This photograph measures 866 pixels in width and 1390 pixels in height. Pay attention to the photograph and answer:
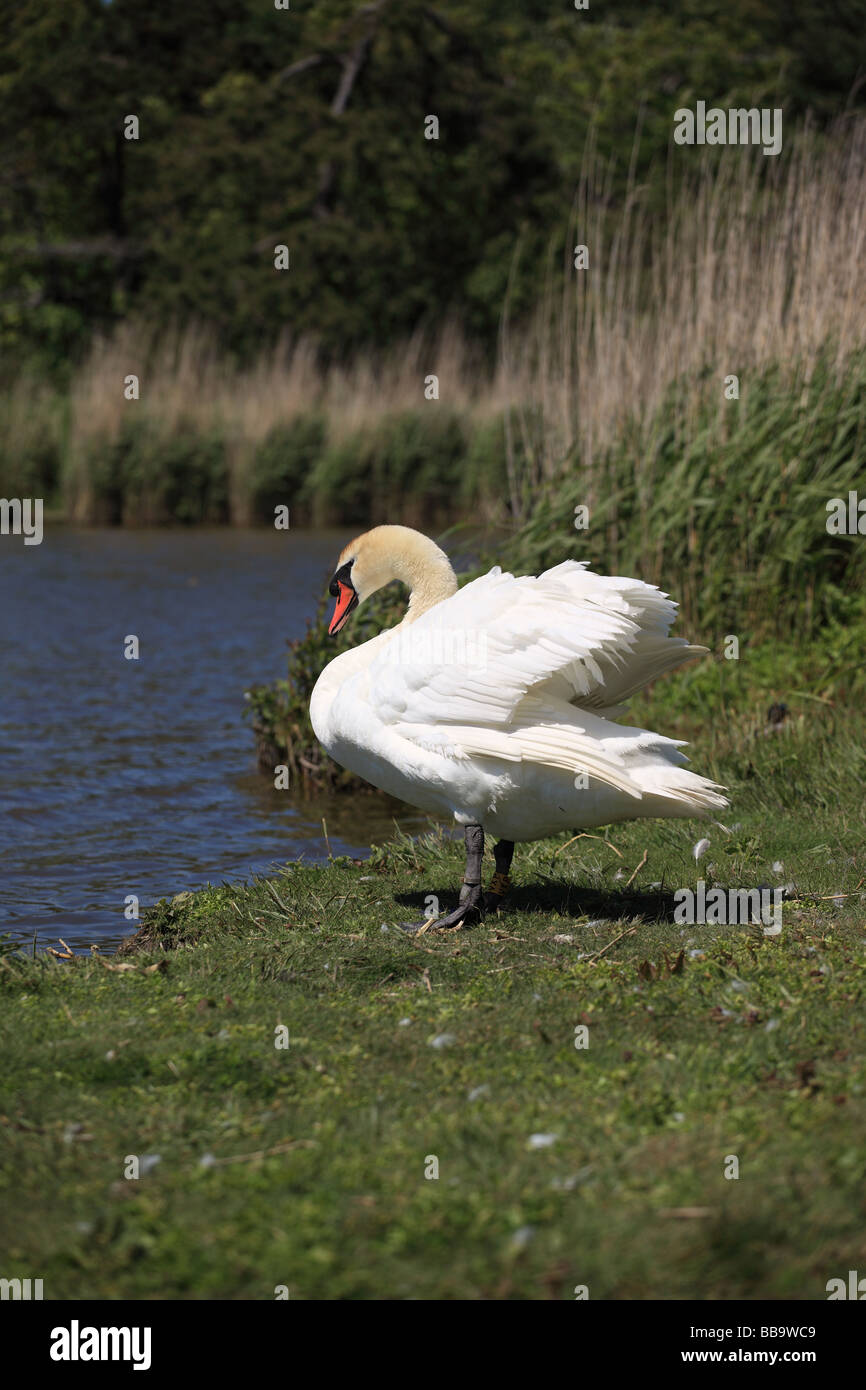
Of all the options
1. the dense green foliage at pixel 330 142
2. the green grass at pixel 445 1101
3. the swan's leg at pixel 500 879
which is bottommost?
the green grass at pixel 445 1101

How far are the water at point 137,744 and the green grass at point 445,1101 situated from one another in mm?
1398

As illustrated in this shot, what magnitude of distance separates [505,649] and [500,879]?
3.56 feet

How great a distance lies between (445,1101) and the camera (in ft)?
13.1

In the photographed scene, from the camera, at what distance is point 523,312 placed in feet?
107

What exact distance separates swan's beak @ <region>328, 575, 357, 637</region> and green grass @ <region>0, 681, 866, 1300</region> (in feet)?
3.73

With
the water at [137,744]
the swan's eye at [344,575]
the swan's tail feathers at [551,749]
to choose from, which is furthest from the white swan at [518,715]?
the water at [137,744]

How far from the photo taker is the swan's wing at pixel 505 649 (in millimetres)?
5312

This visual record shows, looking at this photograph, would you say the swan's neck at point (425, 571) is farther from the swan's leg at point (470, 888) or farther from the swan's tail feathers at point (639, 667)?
the swan's leg at point (470, 888)

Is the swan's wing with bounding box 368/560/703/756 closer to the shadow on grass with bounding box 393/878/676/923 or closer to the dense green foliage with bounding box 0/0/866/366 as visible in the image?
the shadow on grass with bounding box 393/878/676/923

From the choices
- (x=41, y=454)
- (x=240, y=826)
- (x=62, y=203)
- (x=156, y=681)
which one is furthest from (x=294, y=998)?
(x=62, y=203)

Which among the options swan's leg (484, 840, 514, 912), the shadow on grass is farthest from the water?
swan's leg (484, 840, 514, 912)

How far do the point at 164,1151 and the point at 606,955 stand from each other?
1.95 metres

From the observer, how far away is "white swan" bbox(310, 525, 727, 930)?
5.31m

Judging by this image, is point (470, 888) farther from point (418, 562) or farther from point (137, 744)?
point (137, 744)
